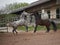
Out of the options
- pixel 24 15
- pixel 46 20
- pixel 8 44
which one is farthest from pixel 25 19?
pixel 8 44

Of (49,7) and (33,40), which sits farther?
(49,7)

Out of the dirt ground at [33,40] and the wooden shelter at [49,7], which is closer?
the dirt ground at [33,40]

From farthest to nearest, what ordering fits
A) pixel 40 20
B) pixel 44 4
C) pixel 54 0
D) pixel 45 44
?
pixel 44 4 < pixel 54 0 < pixel 40 20 < pixel 45 44

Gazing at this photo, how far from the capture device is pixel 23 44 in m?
8.99

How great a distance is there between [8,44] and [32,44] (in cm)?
100

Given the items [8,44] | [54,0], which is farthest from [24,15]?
[54,0]

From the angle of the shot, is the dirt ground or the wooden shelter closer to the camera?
the dirt ground

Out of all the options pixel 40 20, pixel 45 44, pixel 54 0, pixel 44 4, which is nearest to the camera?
pixel 45 44

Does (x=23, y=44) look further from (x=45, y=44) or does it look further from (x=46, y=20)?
(x=46, y=20)

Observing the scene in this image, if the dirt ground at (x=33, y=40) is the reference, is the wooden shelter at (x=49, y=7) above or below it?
above

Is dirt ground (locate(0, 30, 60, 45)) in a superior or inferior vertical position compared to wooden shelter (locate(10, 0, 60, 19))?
inferior

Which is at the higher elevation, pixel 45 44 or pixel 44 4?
pixel 44 4

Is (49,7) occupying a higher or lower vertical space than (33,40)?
higher

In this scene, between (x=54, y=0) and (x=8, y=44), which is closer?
(x=8, y=44)
